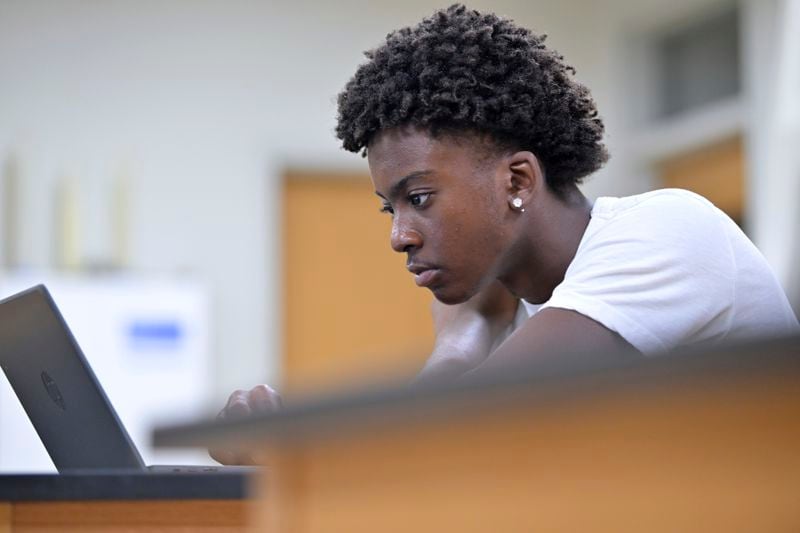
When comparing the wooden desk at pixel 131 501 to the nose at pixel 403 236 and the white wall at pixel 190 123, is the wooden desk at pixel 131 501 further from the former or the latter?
the white wall at pixel 190 123

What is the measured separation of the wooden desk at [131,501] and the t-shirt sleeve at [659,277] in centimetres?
44

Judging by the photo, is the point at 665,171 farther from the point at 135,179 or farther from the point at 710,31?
the point at 135,179

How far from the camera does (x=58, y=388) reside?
172 cm

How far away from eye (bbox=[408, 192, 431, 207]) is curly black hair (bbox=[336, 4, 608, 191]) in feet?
0.28

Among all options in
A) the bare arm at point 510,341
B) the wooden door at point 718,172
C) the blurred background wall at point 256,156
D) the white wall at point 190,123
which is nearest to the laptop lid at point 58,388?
the bare arm at point 510,341

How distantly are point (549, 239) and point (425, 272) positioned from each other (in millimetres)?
179

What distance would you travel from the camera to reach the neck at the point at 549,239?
6.17 ft

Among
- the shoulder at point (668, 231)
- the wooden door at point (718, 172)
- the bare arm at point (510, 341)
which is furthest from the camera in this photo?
the wooden door at point (718, 172)

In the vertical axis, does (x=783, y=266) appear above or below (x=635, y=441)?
above

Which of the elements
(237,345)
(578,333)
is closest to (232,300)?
(237,345)

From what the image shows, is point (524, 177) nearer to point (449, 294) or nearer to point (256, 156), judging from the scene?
point (449, 294)

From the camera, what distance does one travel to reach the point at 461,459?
853mm

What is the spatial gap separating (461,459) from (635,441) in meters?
0.11

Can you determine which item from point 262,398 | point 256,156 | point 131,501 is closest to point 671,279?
point 262,398
